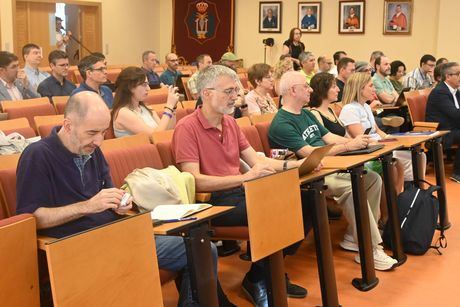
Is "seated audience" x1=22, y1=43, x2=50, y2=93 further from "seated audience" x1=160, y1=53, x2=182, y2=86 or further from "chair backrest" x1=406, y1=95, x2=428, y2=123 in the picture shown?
"chair backrest" x1=406, y1=95, x2=428, y2=123

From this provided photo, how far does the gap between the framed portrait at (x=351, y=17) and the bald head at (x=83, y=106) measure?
1039 cm

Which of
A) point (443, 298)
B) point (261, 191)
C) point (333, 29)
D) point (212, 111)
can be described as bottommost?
point (443, 298)

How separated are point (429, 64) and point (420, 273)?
5.66 meters

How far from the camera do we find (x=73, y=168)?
2.71 meters

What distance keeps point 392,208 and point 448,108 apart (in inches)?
114

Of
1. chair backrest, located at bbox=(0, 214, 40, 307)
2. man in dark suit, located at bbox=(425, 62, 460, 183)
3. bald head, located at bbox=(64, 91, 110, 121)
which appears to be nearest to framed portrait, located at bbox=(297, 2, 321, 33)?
man in dark suit, located at bbox=(425, 62, 460, 183)

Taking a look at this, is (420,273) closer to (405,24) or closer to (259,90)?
(259,90)

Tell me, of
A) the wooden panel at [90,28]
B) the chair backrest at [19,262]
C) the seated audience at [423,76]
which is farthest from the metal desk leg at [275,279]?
the wooden panel at [90,28]

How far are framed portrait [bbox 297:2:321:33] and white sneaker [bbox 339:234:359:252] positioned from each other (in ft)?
29.5

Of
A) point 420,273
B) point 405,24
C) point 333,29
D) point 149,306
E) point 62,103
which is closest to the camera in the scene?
point 149,306

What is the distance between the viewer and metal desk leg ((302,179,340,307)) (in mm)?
3400

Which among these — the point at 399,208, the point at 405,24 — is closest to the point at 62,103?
the point at 399,208

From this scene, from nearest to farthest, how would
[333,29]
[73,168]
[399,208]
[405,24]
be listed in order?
[73,168], [399,208], [405,24], [333,29]

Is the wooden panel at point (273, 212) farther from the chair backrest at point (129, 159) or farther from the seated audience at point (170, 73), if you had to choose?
the seated audience at point (170, 73)
